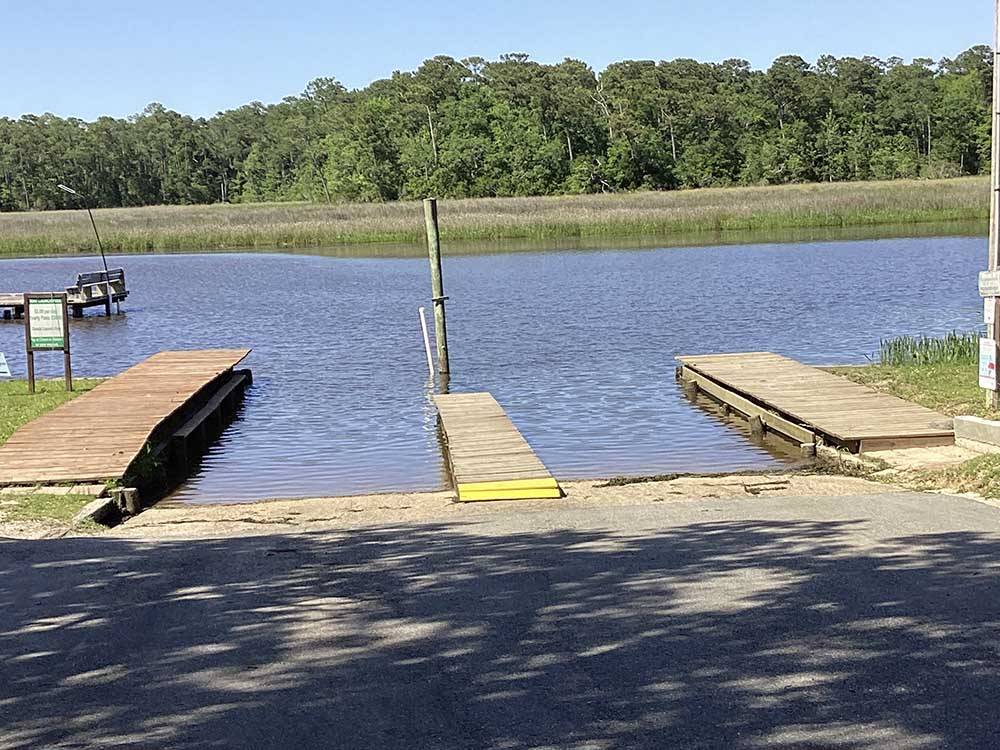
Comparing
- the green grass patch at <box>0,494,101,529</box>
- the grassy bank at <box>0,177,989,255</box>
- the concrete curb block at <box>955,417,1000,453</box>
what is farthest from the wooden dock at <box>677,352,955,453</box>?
the grassy bank at <box>0,177,989,255</box>

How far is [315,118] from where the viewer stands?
401ft

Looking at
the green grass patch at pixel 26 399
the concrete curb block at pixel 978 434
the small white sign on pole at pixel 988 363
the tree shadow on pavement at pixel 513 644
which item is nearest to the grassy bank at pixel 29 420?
the green grass patch at pixel 26 399

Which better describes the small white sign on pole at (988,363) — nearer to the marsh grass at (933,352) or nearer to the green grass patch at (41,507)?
the marsh grass at (933,352)

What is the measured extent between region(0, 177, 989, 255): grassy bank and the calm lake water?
7.33m

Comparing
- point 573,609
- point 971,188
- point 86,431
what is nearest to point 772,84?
point 971,188

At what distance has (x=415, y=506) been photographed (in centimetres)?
1030

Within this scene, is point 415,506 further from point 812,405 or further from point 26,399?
point 26,399

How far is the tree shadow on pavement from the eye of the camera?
4691 mm

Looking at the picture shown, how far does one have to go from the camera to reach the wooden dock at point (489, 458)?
10.5 m

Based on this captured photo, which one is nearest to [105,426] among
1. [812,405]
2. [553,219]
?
[812,405]

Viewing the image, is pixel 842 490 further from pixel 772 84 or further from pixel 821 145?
pixel 772 84

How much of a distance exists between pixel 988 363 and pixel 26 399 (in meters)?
11.1

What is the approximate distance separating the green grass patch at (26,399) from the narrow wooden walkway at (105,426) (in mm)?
257

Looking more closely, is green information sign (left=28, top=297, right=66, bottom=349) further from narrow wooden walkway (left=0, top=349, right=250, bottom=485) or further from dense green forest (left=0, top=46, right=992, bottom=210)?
dense green forest (left=0, top=46, right=992, bottom=210)
